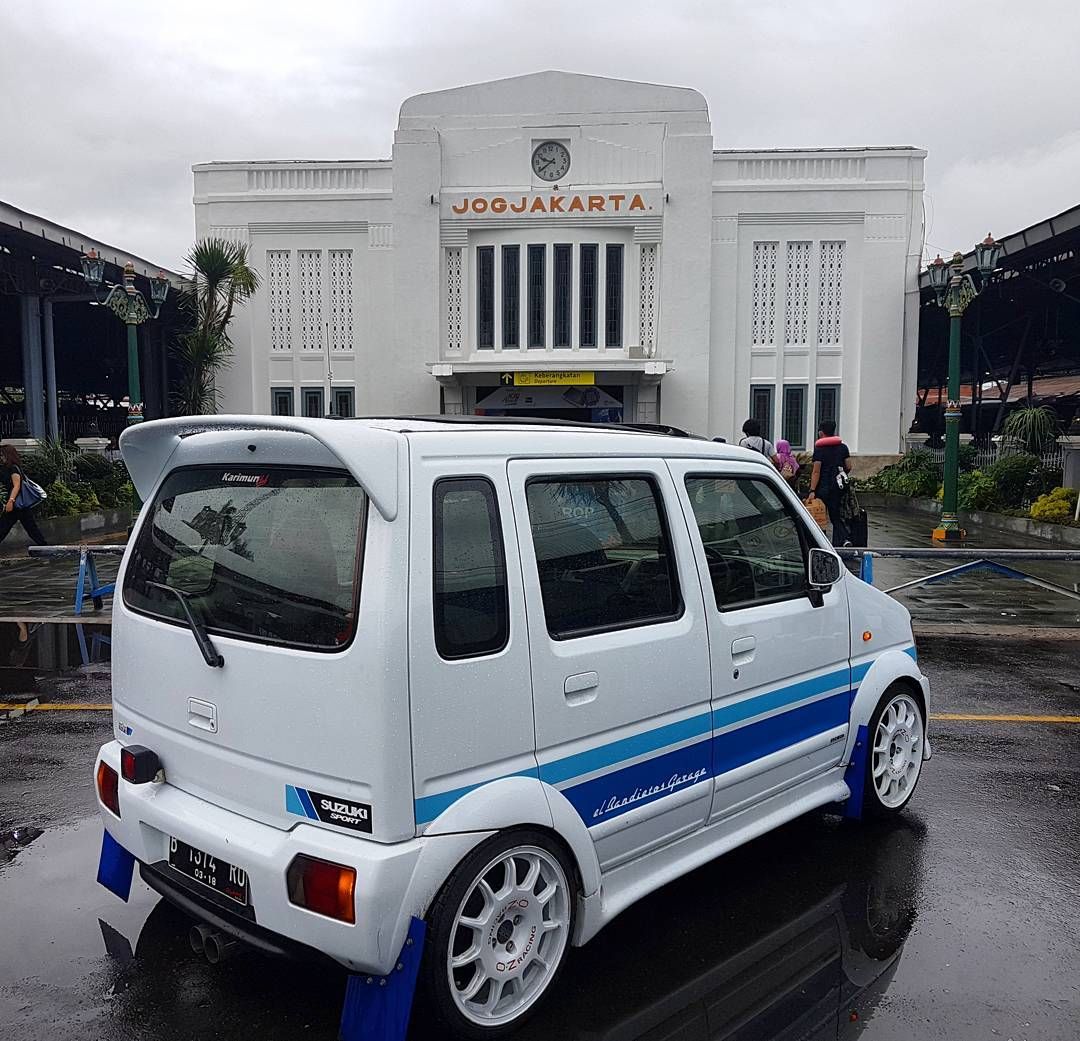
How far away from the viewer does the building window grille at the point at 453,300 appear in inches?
1137

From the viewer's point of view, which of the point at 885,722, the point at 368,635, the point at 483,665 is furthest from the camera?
the point at 885,722

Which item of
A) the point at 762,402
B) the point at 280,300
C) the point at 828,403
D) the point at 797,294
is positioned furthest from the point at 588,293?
the point at 280,300

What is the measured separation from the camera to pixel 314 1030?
2814 mm

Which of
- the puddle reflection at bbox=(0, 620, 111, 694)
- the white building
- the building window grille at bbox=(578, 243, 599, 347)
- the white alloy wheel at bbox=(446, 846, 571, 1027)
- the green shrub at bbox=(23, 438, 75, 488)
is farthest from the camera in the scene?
the building window grille at bbox=(578, 243, 599, 347)

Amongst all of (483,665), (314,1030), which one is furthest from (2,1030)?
(483,665)

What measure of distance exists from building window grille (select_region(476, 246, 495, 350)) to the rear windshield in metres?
26.2

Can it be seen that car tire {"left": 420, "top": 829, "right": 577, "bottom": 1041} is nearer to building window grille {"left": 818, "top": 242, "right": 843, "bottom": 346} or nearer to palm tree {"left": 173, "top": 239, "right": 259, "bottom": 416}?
palm tree {"left": 173, "top": 239, "right": 259, "bottom": 416}

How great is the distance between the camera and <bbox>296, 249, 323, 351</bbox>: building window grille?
29.5 meters

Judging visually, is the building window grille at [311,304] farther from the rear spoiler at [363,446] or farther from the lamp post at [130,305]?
the rear spoiler at [363,446]

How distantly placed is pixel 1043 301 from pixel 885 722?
25736 mm

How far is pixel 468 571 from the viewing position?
8.81 ft

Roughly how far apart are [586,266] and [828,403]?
8.73 metres

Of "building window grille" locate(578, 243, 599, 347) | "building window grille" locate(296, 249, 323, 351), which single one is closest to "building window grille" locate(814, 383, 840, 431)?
"building window grille" locate(578, 243, 599, 347)

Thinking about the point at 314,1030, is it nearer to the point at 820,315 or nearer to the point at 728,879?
the point at 728,879
